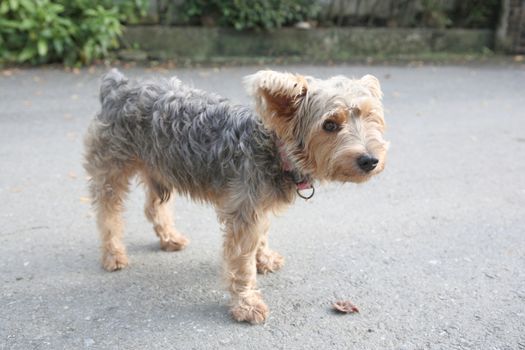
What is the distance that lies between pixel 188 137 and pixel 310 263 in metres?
1.56

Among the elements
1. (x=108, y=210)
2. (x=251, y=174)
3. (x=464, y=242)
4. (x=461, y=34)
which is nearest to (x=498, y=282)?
(x=464, y=242)

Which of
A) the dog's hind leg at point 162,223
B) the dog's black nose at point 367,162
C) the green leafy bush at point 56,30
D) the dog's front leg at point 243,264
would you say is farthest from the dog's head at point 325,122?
the green leafy bush at point 56,30

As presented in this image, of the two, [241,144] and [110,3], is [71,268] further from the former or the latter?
[110,3]

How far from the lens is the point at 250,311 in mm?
3812

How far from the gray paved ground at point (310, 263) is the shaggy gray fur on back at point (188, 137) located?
2.97 feet

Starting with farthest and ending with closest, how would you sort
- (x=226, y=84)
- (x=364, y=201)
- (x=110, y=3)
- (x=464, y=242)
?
(x=110, y=3) → (x=226, y=84) → (x=364, y=201) → (x=464, y=242)

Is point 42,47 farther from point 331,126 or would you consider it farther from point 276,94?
point 331,126

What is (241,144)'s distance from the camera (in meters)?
3.79

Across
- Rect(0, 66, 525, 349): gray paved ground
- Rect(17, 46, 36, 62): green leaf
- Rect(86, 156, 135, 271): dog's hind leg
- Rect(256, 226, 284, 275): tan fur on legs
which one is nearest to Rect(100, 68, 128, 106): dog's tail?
Rect(86, 156, 135, 271): dog's hind leg

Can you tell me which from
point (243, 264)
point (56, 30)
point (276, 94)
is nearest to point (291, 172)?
point (276, 94)

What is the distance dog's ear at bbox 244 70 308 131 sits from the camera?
337cm

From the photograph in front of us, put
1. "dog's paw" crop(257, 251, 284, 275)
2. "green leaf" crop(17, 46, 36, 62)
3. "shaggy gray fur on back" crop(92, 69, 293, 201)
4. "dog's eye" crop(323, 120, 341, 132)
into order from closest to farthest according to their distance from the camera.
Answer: "dog's eye" crop(323, 120, 341, 132)
"shaggy gray fur on back" crop(92, 69, 293, 201)
"dog's paw" crop(257, 251, 284, 275)
"green leaf" crop(17, 46, 36, 62)

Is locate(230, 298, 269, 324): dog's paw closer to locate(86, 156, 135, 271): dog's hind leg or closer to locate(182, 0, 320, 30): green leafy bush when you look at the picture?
locate(86, 156, 135, 271): dog's hind leg

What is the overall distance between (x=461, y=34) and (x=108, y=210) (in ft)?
37.5
